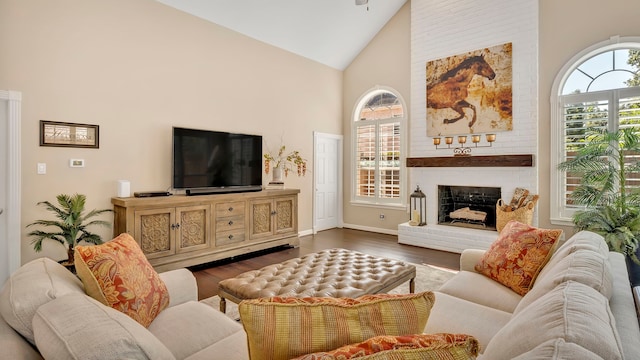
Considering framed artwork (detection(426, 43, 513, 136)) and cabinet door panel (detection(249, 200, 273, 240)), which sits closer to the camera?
cabinet door panel (detection(249, 200, 273, 240))

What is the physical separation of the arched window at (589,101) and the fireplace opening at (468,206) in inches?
33.7

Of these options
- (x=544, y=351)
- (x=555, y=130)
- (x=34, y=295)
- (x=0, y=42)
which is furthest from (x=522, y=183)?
(x=0, y=42)

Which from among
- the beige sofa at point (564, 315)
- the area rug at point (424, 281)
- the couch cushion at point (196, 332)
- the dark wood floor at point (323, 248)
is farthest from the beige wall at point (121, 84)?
the beige sofa at point (564, 315)

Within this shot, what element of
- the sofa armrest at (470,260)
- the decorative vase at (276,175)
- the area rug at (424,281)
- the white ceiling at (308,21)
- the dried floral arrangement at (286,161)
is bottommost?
the area rug at (424,281)

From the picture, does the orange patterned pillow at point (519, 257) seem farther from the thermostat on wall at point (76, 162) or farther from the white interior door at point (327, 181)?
the white interior door at point (327, 181)

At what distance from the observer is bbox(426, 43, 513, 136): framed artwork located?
504cm

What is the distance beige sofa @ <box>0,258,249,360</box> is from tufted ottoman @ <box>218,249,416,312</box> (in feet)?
1.96

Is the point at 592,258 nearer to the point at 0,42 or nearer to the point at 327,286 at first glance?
the point at 327,286

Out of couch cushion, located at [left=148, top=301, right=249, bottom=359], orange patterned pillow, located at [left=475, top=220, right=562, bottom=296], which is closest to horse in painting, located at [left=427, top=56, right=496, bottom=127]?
orange patterned pillow, located at [left=475, top=220, right=562, bottom=296]

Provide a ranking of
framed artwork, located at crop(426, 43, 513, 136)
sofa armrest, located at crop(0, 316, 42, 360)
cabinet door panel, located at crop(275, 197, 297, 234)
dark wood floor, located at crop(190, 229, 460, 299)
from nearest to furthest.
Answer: sofa armrest, located at crop(0, 316, 42, 360)
dark wood floor, located at crop(190, 229, 460, 299)
framed artwork, located at crop(426, 43, 513, 136)
cabinet door panel, located at crop(275, 197, 297, 234)

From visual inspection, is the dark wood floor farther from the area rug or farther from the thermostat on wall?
the thermostat on wall

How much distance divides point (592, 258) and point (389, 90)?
17.6ft

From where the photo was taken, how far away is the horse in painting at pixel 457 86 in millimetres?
5270

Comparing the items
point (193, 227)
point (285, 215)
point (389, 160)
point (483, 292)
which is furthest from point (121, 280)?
point (389, 160)
